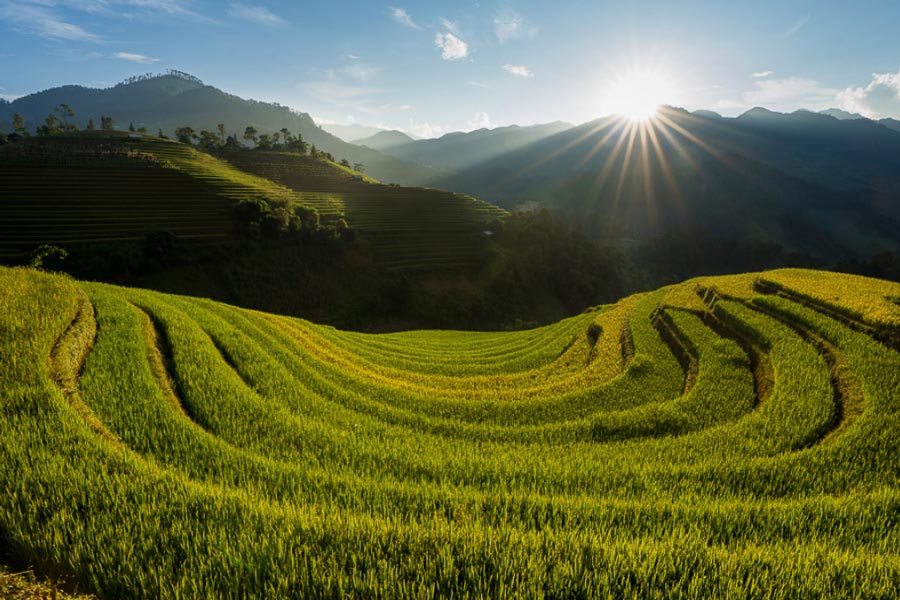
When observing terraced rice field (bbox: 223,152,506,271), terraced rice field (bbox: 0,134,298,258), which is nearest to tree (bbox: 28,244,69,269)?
terraced rice field (bbox: 0,134,298,258)

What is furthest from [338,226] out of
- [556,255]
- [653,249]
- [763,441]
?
[653,249]

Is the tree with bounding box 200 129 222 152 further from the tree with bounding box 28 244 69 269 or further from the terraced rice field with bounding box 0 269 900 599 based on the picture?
the terraced rice field with bounding box 0 269 900 599

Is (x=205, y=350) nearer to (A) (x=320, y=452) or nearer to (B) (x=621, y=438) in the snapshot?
(A) (x=320, y=452)

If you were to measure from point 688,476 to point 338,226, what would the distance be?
203 feet

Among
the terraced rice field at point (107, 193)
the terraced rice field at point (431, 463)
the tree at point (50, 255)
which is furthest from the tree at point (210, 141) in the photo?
the terraced rice field at point (431, 463)

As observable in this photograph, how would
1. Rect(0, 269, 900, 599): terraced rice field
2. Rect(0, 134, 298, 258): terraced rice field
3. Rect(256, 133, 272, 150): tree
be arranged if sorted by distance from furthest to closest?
Rect(256, 133, 272, 150): tree < Rect(0, 134, 298, 258): terraced rice field < Rect(0, 269, 900, 599): terraced rice field

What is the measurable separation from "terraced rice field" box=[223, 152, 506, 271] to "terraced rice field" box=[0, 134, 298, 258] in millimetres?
11047

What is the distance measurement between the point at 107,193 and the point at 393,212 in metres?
48.6

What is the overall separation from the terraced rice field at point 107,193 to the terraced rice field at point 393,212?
11.0m

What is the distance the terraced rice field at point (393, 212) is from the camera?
219ft

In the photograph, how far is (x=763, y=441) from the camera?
299 inches

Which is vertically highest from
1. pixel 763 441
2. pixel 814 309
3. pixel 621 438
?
pixel 814 309

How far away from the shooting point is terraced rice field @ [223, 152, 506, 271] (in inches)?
2633

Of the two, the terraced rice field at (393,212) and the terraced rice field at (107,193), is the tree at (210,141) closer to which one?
the terraced rice field at (393,212)
